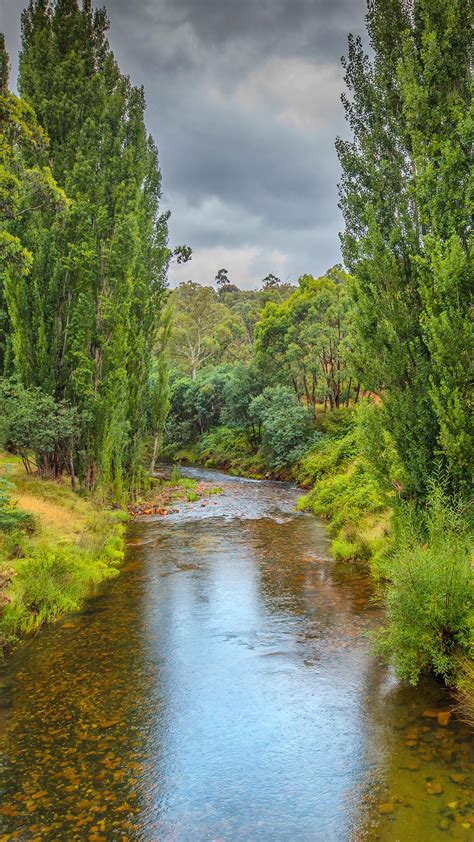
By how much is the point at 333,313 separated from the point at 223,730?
29.1 metres

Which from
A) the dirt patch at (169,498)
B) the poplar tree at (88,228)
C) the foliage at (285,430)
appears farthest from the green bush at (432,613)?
the foliage at (285,430)

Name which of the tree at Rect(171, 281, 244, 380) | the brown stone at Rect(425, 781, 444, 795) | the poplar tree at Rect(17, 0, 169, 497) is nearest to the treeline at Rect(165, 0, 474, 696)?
the brown stone at Rect(425, 781, 444, 795)

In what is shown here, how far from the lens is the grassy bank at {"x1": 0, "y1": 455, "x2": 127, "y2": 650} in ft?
28.1

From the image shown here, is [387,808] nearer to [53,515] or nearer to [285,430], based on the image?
[53,515]

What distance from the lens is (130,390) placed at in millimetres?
21422

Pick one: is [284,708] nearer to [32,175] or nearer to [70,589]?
[70,589]

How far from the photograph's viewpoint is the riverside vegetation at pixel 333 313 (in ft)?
28.5

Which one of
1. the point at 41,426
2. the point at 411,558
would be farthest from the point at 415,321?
the point at 41,426

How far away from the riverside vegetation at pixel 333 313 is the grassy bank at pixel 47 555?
26cm

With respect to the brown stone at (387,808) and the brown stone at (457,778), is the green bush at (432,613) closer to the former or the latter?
the brown stone at (457,778)

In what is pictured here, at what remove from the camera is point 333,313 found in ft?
106

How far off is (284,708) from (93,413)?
13.3 m

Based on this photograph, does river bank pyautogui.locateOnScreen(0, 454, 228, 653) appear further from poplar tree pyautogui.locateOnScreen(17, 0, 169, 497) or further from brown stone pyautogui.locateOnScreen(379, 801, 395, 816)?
brown stone pyautogui.locateOnScreen(379, 801, 395, 816)

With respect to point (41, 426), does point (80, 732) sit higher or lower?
lower
